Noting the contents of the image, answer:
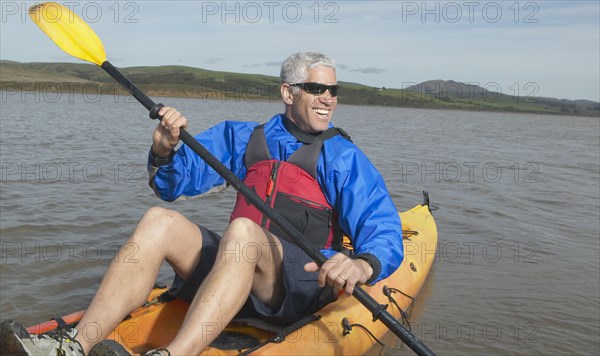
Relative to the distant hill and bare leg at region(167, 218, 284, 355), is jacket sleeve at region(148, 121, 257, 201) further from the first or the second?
the distant hill

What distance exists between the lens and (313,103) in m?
3.30

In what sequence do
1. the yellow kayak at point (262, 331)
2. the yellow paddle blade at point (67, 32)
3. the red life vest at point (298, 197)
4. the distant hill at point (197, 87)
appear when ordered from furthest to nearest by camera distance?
the distant hill at point (197, 87) < the yellow paddle blade at point (67, 32) < the red life vest at point (298, 197) < the yellow kayak at point (262, 331)

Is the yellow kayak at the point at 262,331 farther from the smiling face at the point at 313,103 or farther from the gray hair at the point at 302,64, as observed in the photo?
the gray hair at the point at 302,64

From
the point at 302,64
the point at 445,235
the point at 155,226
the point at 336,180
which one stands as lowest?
the point at 445,235

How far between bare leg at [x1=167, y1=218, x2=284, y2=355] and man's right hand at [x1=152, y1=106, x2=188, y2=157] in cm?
61

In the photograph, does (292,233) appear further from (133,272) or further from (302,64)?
(302,64)

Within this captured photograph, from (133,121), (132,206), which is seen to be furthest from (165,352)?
(133,121)

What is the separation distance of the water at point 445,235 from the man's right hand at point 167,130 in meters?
1.91

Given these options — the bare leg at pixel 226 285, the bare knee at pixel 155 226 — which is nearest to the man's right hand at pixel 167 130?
the bare knee at pixel 155 226

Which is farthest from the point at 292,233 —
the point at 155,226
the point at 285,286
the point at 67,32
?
the point at 67,32

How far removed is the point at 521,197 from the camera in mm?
9648

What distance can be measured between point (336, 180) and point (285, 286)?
0.64 metres

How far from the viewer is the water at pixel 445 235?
4.55 meters

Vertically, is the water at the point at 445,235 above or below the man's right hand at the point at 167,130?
below
